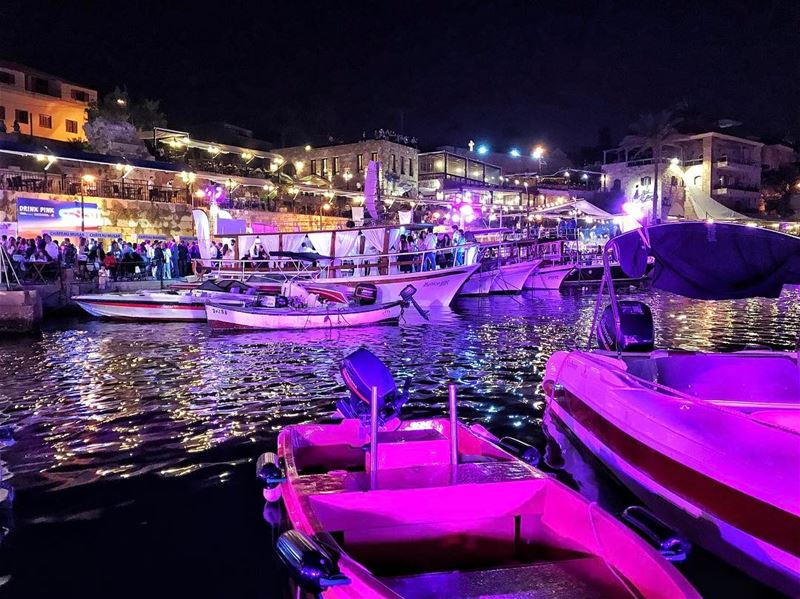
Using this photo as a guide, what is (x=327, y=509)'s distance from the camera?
4.11 metres

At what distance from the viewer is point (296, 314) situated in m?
18.5

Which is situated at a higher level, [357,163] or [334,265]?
[357,163]

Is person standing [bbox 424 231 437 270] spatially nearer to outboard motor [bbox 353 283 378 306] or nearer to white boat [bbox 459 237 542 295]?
outboard motor [bbox 353 283 378 306]

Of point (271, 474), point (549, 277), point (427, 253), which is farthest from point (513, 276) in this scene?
point (271, 474)

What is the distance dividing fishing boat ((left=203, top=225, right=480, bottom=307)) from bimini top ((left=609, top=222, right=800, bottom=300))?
52.8ft

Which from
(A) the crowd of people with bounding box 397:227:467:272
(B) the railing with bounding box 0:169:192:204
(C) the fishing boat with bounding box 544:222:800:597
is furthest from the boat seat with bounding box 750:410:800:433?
(B) the railing with bounding box 0:169:192:204

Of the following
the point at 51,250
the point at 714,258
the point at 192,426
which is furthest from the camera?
the point at 51,250

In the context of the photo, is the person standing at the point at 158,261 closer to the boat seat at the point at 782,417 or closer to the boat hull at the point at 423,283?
the boat hull at the point at 423,283

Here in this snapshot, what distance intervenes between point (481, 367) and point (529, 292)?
22416 mm

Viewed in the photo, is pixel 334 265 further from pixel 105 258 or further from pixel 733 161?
pixel 733 161

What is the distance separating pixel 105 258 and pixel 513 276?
2017 centimetres

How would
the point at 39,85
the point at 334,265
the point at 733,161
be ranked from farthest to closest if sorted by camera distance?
the point at 733,161
the point at 39,85
the point at 334,265

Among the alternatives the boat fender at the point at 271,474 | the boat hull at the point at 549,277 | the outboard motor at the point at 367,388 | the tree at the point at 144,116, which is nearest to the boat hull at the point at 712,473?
the outboard motor at the point at 367,388

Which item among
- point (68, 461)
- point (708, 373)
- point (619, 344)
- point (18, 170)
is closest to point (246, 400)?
point (68, 461)
